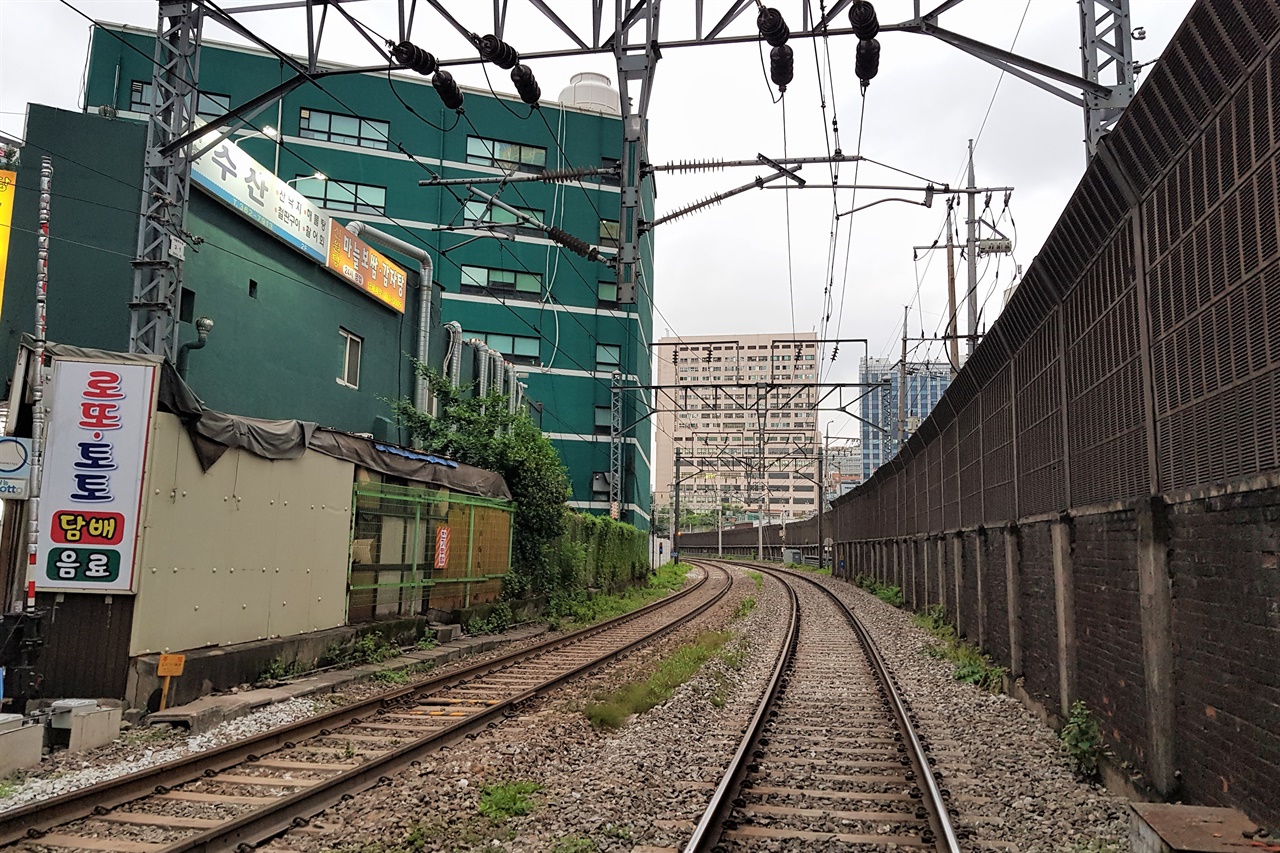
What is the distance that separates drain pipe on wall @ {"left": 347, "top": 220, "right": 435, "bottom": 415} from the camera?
24.2m

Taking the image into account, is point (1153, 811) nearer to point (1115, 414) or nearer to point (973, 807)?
point (973, 807)

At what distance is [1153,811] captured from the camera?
5324mm

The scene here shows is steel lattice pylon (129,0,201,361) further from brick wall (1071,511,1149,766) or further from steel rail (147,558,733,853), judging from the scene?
brick wall (1071,511,1149,766)

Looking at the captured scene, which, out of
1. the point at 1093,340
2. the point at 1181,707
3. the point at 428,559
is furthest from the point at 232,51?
the point at 1181,707

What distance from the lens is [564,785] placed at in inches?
293

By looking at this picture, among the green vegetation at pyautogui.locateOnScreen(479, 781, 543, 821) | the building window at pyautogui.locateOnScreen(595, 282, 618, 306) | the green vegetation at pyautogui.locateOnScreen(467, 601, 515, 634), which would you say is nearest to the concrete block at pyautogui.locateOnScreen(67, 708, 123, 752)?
the green vegetation at pyautogui.locateOnScreen(479, 781, 543, 821)

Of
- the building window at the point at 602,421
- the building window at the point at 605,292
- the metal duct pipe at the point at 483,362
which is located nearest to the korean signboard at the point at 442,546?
the metal duct pipe at the point at 483,362

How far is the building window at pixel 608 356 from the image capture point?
48125 mm

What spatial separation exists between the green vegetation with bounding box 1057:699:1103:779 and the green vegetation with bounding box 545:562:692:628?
1411 cm

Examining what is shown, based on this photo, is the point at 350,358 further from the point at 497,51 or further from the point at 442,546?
the point at 497,51

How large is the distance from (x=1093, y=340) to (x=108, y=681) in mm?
10363

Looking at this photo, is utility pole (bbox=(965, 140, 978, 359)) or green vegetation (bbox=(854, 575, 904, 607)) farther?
green vegetation (bbox=(854, 575, 904, 607))

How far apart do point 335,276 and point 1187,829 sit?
1959 centimetres

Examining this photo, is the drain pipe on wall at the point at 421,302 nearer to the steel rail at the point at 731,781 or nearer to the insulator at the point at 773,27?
the steel rail at the point at 731,781
